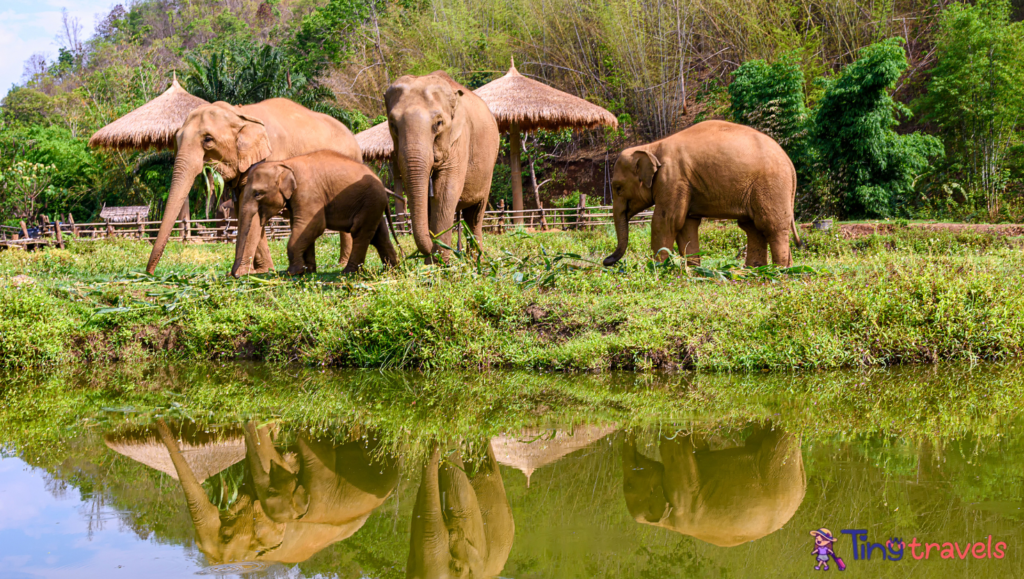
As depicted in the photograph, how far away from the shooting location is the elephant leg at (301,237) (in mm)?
8266

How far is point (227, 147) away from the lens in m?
8.56

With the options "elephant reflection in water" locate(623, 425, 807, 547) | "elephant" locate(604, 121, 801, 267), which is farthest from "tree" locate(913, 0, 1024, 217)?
"elephant reflection in water" locate(623, 425, 807, 547)

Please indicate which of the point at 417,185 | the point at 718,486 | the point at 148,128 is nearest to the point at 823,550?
the point at 718,486

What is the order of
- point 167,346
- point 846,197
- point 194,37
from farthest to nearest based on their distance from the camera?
point 194,37, point 846,197, point 167,346

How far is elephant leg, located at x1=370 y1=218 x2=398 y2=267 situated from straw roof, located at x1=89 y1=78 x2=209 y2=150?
12289 mm

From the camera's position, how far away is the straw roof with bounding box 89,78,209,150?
19.2 metres

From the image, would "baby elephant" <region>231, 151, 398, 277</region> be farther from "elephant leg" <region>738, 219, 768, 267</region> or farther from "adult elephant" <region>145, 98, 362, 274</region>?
"elephant leg" <region>738, 219, 768, 267</region>

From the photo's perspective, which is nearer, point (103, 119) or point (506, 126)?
point (506, 126)

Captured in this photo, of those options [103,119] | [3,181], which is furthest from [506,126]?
[103,119]

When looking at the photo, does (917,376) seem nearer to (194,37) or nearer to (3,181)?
(3,181)

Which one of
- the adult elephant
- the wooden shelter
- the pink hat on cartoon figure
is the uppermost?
the wooden shelter

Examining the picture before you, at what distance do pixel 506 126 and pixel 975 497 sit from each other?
1558cm

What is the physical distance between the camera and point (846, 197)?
1745 centimetres

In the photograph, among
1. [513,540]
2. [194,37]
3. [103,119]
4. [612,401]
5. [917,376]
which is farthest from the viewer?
[194,37]
